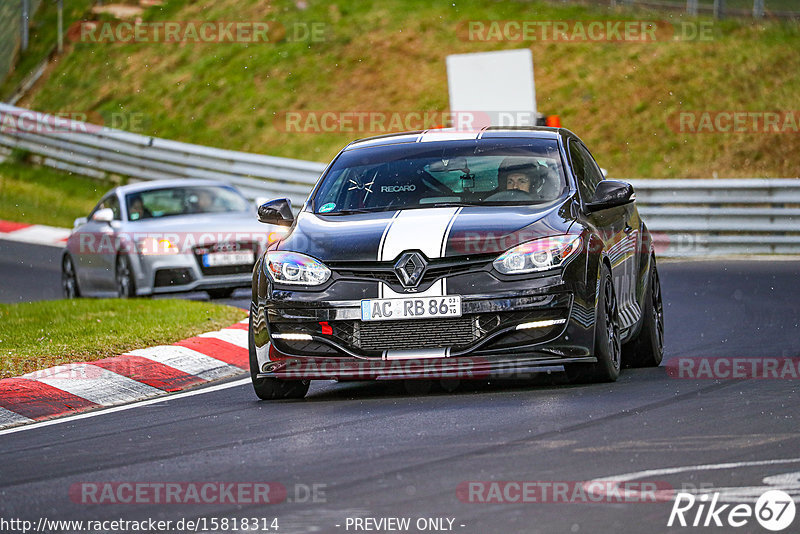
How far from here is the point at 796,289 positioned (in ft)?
51.6

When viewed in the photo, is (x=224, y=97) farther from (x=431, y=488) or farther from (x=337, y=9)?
(x=431, y=488)

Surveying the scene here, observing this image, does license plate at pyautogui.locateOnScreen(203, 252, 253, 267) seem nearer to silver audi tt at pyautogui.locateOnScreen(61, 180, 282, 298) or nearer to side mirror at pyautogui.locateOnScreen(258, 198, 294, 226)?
silver audi tt at pyautogui.locateOnScreen(61, 180, 282, 298)

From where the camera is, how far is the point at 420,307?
28.1 ft

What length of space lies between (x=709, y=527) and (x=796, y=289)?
10.8m

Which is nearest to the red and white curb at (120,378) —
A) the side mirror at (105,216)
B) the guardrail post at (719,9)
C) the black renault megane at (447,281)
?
the black renault megane at (447,281)

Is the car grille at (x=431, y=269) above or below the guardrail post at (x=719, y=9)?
below

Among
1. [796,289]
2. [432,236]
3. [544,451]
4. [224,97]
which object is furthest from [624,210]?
[224,97]

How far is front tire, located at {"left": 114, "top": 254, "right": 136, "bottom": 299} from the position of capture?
17.2 m

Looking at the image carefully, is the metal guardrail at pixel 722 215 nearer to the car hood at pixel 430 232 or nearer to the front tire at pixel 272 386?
the car hood at pixel 430 232

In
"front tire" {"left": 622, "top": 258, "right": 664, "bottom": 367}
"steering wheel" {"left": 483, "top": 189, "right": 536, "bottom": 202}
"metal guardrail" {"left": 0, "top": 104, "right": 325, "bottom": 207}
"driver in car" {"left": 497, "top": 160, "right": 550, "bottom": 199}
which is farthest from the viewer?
"metal guardrail" {"left": 0, "top": 104, "right": 325, "bottom": 207}

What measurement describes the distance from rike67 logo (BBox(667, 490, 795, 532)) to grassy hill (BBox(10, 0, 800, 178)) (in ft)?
66.3

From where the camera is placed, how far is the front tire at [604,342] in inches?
349

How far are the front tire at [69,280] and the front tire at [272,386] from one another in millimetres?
9770

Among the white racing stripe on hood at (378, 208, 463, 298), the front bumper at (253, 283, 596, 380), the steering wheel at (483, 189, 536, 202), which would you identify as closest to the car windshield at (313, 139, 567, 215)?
the steering wheel at (483, 189, 536, 202)
